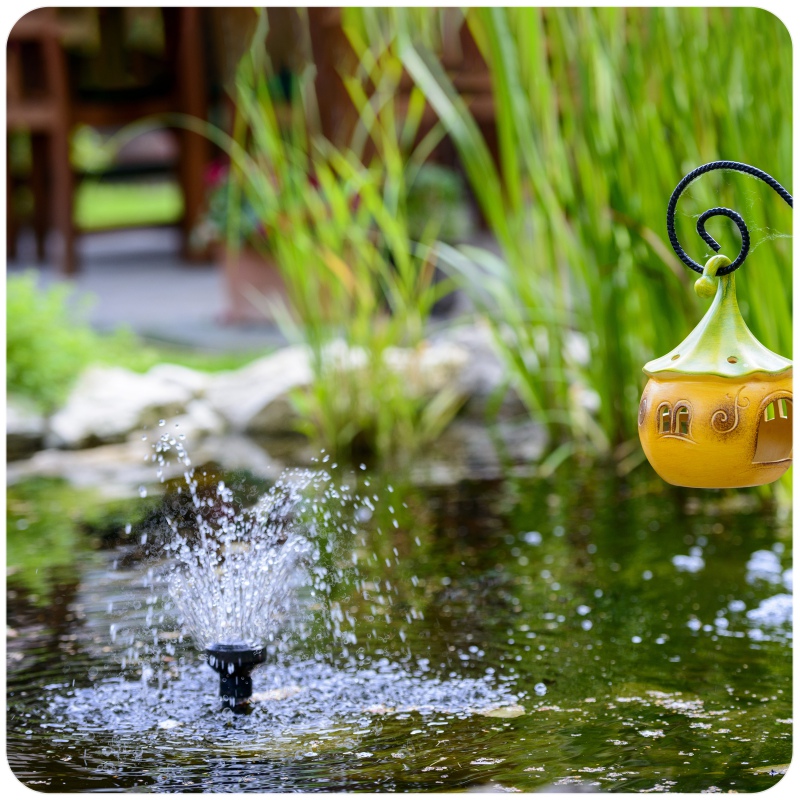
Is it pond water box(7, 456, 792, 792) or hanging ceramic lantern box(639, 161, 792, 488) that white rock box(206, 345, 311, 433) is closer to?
pond water box(7, 456, 792, 792)

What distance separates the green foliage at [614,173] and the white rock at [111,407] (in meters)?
1.14

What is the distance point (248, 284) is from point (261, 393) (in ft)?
5.13

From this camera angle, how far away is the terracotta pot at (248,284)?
5340 millimetres

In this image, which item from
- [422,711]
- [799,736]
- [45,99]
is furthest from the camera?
[45,99]

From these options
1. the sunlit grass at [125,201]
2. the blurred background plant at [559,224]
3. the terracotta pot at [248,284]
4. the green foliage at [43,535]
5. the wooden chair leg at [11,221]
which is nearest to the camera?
the green foliage at [43,535]

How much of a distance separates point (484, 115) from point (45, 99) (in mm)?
2344

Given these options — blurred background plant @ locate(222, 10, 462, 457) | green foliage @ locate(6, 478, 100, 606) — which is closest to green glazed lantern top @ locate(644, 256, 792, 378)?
green foliage @ locate(6, 478, 100, 606)

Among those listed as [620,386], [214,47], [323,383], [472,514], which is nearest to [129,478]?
[323,383]

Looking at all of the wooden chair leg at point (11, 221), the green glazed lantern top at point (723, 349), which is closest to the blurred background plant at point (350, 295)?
the green glazed lantern top at point (723, 349)

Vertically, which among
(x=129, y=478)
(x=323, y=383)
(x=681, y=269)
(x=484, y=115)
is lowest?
(x=129, y=478)

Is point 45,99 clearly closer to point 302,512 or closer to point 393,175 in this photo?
point 393,175

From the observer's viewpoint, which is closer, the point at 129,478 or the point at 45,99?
the point at 129,478

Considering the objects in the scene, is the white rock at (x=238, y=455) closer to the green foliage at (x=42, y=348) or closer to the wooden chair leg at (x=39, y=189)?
the green foliage at (x=42, y=348)

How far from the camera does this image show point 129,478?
3.44 metres
